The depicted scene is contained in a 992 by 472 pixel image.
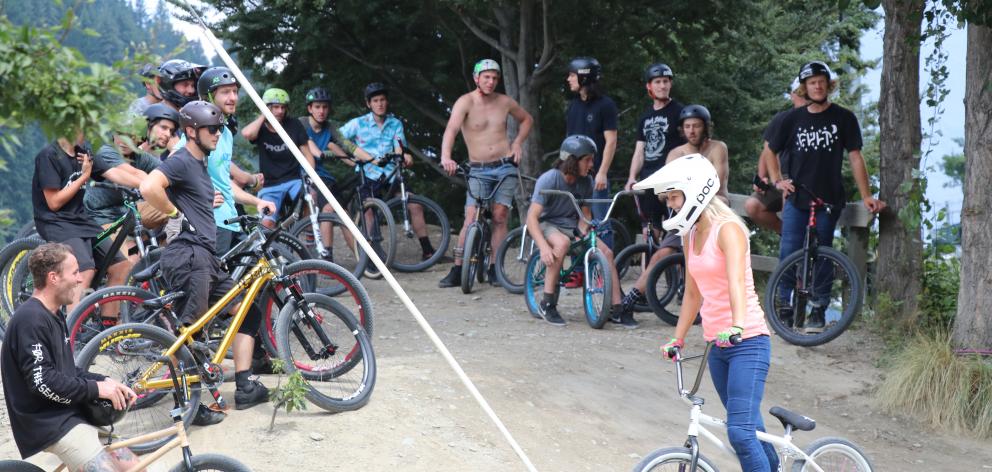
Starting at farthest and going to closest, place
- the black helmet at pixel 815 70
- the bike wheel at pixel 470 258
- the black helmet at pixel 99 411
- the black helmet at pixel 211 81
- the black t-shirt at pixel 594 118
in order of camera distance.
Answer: the bike wheel at pixel 470 258
the black t-shirt at pixel 594 118
the black helmet at pixel 815 70
the black helmet at pixel 211 81
the black helmet at pixel 99 411

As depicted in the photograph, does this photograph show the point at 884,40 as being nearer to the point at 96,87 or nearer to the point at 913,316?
the point at 913,316

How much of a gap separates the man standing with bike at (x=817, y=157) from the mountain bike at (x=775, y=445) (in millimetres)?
3702

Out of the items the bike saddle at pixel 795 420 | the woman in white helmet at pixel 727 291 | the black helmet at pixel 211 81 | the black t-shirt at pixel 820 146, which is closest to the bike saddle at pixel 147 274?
the black helmet at pixel 211 81

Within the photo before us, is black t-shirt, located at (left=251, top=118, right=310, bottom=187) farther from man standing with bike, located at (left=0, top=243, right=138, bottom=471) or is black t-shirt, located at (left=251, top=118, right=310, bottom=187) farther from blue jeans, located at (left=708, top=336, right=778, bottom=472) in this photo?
blue jeans, located at (left=708, top=336, right=778, bottom=472)

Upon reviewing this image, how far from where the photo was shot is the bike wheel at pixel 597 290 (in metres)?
9.52

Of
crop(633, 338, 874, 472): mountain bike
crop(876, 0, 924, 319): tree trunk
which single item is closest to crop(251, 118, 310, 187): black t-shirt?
crop(876, 0, 924, 319): tree trunk

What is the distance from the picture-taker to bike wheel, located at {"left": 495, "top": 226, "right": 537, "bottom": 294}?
1083 centimetres

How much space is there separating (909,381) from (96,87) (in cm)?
677

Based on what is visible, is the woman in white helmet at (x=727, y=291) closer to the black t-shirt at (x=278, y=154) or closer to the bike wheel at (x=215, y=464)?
the bike wheel at (x=215, y=464)

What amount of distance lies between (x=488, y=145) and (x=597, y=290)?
7.28ft

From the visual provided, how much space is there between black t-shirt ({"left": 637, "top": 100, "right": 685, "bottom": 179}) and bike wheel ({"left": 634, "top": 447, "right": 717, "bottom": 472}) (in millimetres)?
5331

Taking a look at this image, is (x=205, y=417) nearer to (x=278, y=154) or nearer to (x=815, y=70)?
(x=278, y=154)

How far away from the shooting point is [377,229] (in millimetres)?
11414

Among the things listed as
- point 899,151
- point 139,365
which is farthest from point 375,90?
point 139,365
